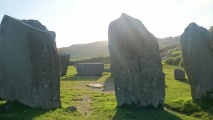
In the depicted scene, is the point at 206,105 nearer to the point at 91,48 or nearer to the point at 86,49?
the point at 86,49

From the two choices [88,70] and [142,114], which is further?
[88,70]

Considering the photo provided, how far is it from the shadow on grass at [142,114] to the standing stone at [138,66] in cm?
49

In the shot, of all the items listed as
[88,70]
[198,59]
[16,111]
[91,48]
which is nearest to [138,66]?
[198,59]

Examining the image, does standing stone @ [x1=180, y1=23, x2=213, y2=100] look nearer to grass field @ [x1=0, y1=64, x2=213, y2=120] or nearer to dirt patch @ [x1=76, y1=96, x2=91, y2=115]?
grass field @ [x1=0, y1=64, x2=213, y2=120]

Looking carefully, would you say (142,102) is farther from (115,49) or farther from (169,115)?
(115,49)

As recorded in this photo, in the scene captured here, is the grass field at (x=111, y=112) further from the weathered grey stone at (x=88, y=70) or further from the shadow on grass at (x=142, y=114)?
the weathered grey stone at (x=88, y=70)

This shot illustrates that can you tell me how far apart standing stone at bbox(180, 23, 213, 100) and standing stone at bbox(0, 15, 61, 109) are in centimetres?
812

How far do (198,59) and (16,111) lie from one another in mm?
11358

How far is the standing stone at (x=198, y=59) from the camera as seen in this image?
20.5m

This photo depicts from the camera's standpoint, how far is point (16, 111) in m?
18.3

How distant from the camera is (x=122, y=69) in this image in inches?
755

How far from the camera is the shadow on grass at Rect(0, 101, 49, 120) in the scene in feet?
54.5

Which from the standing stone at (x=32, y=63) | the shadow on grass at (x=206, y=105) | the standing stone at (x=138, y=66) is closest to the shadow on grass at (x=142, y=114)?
the standing stone at (x=138, y=66)

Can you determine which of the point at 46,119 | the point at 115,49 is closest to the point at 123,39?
the point at 115,49
